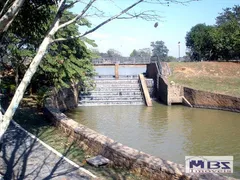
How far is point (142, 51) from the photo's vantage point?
5138 inches

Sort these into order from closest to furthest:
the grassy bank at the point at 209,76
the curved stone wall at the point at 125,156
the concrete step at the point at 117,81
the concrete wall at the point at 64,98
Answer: the curved stone wall at the point at 125,156 → the concrete wall at the point at 64,98 → the grassy bank at the point at 209,76 → the concrete step at the point at 117,81

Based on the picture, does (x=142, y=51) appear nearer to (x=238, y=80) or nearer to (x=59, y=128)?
(x=238, y=80)

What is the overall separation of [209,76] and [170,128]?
506 inches

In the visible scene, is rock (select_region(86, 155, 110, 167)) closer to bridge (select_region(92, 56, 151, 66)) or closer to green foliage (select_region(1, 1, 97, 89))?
green foliage (select_region(1, 1, 97, 89))

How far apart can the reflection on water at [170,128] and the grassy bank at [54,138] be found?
2976mm

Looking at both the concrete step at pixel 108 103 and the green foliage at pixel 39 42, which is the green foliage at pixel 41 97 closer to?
the green foliage at pixel 39 42

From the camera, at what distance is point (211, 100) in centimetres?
2106

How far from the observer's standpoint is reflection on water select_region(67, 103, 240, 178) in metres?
11.0

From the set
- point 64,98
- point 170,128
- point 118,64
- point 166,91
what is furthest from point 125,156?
point 118,64

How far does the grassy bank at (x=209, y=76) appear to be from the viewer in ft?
74.2

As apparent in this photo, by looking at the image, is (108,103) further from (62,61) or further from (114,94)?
(62,61)

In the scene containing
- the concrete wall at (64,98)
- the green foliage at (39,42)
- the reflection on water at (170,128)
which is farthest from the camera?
the concrete wall at (64,98)

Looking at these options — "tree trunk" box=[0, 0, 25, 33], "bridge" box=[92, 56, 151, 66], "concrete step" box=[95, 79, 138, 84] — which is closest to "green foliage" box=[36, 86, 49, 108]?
"tree trunk" box=[0, 0, 25, 33]

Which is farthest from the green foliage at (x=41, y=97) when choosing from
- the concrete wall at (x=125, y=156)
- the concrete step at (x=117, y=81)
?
the concrete step at (x=117, y=81)
